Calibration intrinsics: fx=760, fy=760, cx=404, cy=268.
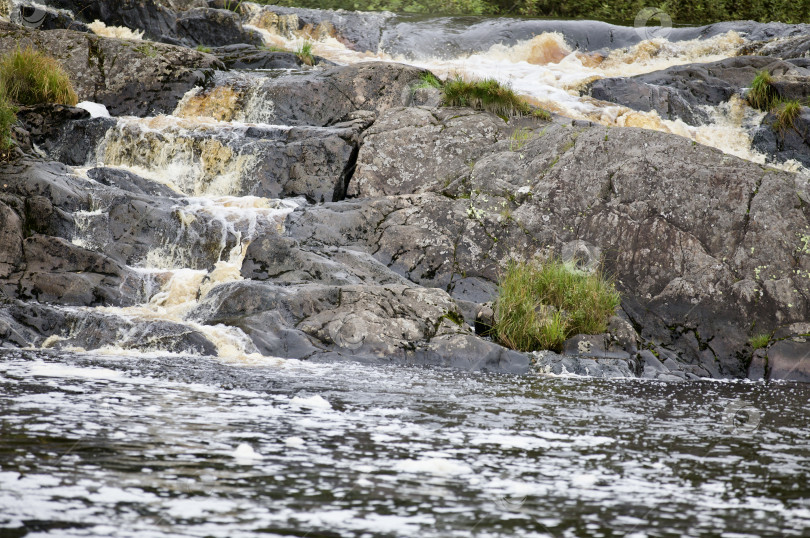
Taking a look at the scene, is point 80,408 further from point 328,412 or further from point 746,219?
point 746,219

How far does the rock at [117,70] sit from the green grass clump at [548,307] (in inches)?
298

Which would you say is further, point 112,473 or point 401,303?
point 401,303

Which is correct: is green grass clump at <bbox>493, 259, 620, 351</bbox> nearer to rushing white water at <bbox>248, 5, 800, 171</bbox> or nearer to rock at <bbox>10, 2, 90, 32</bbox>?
rushing white water at <bbox>248, 5, 800, 171</bbox>

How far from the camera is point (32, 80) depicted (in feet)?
36.5

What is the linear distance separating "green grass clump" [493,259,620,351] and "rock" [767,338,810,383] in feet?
5.41

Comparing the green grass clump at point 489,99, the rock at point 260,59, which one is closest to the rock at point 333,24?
the rock at point 260,59

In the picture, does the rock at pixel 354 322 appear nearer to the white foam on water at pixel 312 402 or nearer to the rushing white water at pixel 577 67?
the white foam on water at pixel 312 402

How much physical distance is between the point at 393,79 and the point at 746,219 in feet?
19.7

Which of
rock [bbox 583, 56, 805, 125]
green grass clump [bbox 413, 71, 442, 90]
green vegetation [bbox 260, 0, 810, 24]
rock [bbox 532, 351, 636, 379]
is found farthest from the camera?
green vegetation [bbox 260, 0, 810, 24]

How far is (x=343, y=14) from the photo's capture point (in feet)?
68.4

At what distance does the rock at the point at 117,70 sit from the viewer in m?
12.6

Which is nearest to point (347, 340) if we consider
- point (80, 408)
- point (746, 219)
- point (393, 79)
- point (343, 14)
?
point (80, 408)

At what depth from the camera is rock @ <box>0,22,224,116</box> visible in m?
12.6

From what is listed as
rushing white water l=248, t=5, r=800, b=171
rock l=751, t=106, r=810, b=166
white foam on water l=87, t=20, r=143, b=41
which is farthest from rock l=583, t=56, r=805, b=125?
white foam on water l=87, t=20, r=143, b=41
